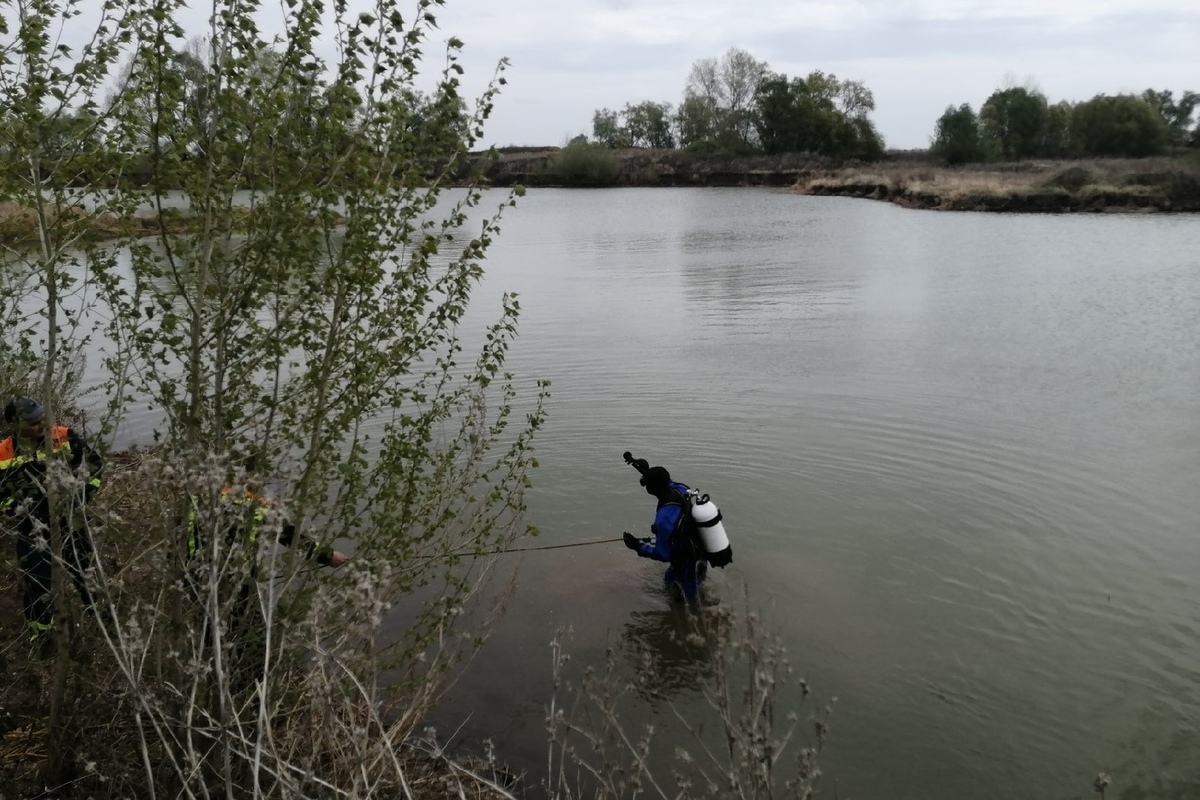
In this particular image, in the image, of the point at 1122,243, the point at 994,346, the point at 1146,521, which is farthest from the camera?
the point at 1122,243

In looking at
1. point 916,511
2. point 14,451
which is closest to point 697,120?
point 916,511

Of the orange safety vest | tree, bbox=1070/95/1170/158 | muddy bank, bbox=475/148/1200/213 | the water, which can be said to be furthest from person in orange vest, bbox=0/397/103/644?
tree, bbox=1070/95/1170/158

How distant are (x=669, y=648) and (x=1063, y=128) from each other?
97.1m

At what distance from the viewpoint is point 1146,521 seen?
10164mm

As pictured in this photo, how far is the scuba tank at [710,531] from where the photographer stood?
26.0 ft

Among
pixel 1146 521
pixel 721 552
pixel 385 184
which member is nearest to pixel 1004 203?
pixel 1146 521

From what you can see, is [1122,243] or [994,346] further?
[1122,243]

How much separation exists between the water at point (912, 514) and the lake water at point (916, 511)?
0.03 m

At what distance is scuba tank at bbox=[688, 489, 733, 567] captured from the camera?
791 centimetres

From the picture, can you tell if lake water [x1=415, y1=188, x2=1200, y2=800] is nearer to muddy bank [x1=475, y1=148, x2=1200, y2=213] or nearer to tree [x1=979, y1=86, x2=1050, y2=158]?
muddy bank [x1=475, y1=148, x2=1200, y2=213]

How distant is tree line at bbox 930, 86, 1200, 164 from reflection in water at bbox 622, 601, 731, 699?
85971 millimetres

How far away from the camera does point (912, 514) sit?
34.7 ft

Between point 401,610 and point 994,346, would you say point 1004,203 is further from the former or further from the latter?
point 401,610

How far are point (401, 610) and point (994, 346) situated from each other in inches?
535
